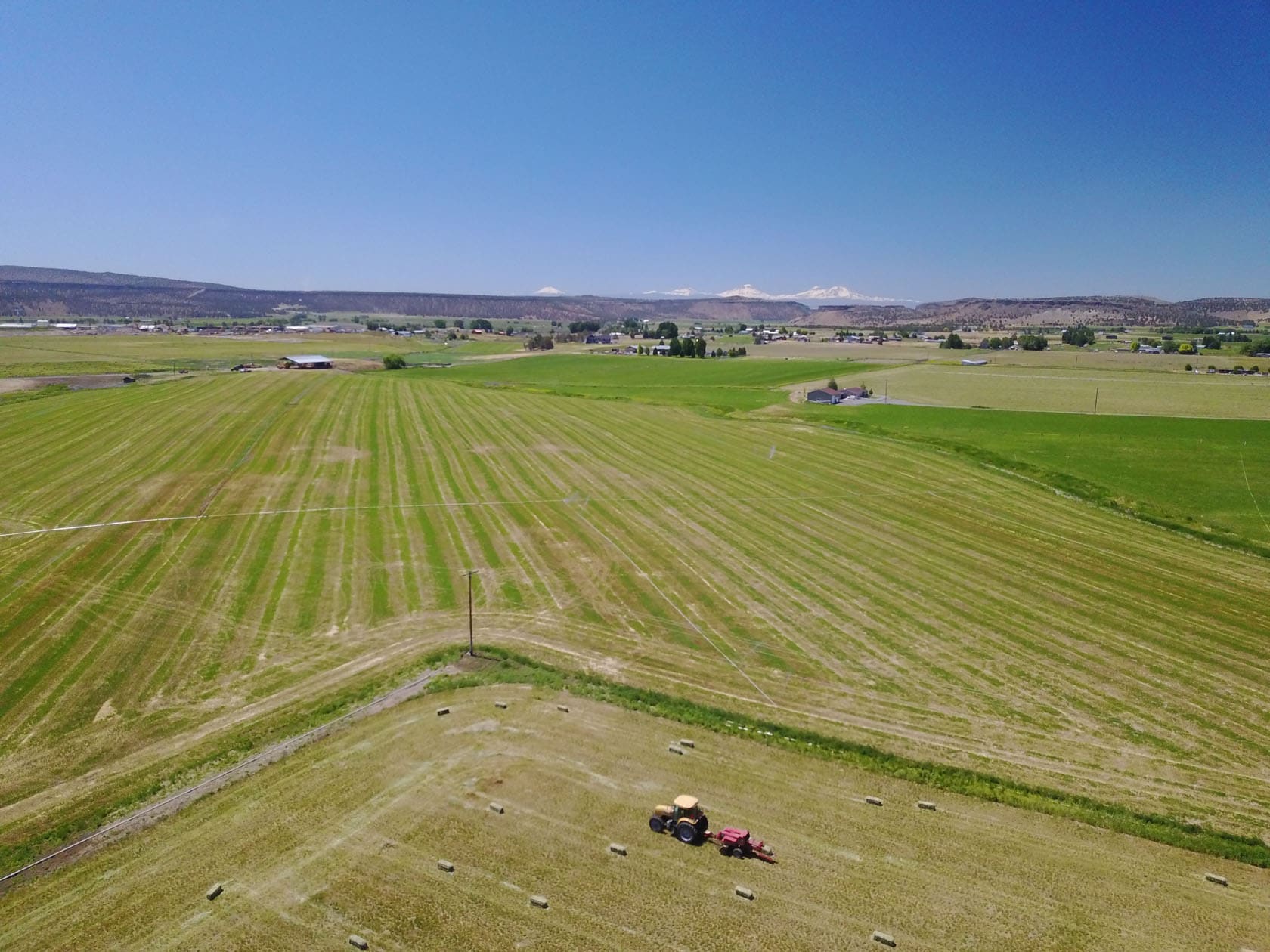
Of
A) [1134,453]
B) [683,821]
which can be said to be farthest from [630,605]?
[1134,453]

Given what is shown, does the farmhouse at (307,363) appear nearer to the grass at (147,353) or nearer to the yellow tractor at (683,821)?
the grass at (147,353)

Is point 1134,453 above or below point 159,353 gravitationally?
below

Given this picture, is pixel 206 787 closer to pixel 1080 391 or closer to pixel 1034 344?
pixel 1080 391

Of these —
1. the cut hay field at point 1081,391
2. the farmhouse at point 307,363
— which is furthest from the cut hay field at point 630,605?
the farmhouse at point 307,363

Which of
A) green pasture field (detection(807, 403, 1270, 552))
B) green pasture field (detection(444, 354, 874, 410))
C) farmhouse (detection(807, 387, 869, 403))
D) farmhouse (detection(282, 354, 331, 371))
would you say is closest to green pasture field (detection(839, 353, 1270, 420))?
farmhouse (detection(807, 387, 869, 403))

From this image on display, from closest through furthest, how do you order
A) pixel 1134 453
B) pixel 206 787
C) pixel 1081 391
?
pixel 206 787 < pixel 1134 453 < pixel 1081 391

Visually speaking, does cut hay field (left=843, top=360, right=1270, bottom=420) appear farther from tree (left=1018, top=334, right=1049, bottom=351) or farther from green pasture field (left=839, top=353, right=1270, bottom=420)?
tree (left=1018, top=334, right=1049, bottom=351)
